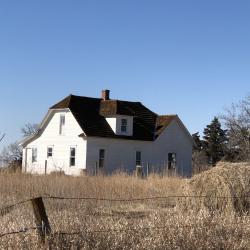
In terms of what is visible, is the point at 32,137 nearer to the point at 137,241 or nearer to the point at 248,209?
the point at 248,209

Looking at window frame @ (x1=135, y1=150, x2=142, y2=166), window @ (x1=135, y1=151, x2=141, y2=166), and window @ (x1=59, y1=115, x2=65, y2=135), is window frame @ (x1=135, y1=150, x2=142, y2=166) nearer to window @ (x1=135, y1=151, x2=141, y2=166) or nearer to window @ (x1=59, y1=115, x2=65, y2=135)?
window @ (x1=135, y1=151, x2=141, y2=166)

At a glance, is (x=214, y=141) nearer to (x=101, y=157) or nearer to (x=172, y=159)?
(x=172, y=159)

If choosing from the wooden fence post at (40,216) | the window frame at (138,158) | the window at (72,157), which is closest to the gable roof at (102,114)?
the window frame at (138,158)

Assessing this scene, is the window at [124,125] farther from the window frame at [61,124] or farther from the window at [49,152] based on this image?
the window at [49,152]

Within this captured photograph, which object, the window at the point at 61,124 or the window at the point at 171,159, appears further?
the window at the point at 171,159

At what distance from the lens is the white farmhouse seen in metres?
45.7

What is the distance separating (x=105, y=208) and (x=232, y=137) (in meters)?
43.3

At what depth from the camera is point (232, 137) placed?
5741 cm

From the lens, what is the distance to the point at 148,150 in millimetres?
48312

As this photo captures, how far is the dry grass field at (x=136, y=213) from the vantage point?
27.0ft

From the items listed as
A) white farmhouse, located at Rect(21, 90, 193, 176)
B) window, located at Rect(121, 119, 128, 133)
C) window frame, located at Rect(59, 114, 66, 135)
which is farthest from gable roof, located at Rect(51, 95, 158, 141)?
window frame, located at Rect(59, 114, 66, 135)

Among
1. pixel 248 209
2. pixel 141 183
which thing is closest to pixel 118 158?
pixel 141 183

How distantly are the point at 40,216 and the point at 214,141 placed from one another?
69569mm

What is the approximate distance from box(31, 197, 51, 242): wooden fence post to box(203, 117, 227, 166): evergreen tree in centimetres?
6367
